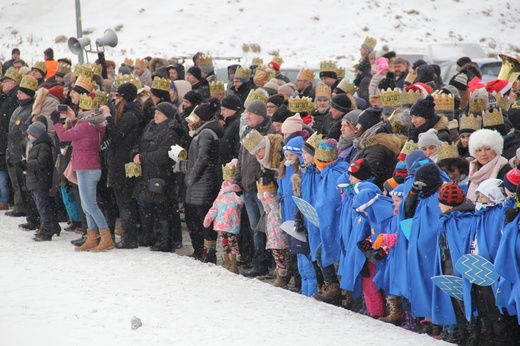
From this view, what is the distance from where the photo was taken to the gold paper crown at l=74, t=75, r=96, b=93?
1155 cm

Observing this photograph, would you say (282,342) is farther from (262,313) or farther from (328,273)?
(328,273)

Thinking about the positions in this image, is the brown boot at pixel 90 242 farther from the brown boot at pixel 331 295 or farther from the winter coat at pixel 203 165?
the brown boot at pixel 331 295

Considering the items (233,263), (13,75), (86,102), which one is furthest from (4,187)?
(233,263)

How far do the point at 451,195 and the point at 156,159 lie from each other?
476 centimetres

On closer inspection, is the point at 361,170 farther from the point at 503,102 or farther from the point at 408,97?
the point at 503,102

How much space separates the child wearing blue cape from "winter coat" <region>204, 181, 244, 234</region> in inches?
126

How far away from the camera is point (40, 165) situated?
11781 mm

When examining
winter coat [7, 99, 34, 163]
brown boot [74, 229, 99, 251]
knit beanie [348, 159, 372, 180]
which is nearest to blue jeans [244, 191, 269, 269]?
knit beanie [348, 159, 372, 180]

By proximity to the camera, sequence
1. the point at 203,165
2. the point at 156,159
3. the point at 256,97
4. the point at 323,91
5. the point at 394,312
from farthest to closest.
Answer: the point at 256,97 → the point at 323,91 → the point at 156,159 → the point at 203,165 → the point at 394,312

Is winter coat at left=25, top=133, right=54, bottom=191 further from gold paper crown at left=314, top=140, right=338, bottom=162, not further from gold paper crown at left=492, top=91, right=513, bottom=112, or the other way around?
gold paper crown at left=492, top=91, right=513, bottom=112

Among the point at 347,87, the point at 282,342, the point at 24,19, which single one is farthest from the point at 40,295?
the point at 24,19

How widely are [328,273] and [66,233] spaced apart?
526 cm

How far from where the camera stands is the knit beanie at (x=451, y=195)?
22.7 feet

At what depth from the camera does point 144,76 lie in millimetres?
16234
